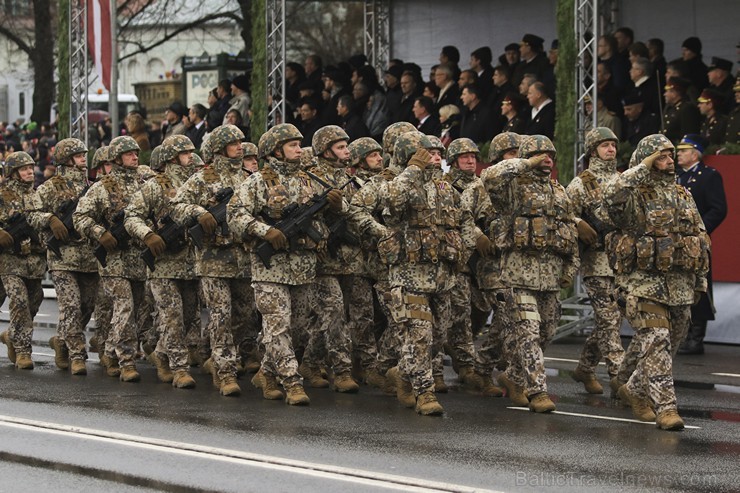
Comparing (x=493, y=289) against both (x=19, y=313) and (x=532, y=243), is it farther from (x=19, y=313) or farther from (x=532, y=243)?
(x=19, y=313)

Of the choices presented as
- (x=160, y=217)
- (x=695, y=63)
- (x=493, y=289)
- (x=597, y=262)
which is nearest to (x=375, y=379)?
(x=493, y=289)

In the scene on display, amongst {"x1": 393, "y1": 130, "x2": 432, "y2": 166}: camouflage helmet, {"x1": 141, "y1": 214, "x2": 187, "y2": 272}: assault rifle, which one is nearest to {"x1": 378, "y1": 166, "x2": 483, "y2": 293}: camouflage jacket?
{"x1": 393, "y1": 130, "x2": 432, "y2": 166}: camouflage helmet

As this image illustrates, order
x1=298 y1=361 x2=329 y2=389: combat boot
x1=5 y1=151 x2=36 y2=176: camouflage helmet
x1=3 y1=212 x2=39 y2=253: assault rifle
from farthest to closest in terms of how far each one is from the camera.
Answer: x1=5 y1=151 x2=36 y2=176: camouflage helmet < x1=3 y1=212 x2=39 y2=253: assault rifle < x1=298 y1=361 x2=329 y2=389: combat boot

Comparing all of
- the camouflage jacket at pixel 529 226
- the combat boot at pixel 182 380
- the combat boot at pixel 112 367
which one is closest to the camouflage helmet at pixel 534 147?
the camouflage jacket at pixel 529 226

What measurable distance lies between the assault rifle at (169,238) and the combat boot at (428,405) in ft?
10.2

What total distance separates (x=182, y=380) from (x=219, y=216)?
154cm

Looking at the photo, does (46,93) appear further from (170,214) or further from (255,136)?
(170,214)

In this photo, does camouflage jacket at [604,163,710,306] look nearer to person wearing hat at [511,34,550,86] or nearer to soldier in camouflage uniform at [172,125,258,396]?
soldier in camouflage uniform at [172,125,258,396]

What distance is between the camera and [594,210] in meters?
13.5

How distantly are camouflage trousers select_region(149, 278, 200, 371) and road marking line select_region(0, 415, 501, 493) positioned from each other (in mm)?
2447

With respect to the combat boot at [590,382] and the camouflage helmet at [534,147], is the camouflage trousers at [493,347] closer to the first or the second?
the combat boot at [590,382]

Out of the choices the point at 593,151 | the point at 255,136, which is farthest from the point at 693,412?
the point at 255,136

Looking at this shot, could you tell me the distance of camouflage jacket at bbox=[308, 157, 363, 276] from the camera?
43.3 ft

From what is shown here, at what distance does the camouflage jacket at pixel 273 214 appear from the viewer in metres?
12.6
